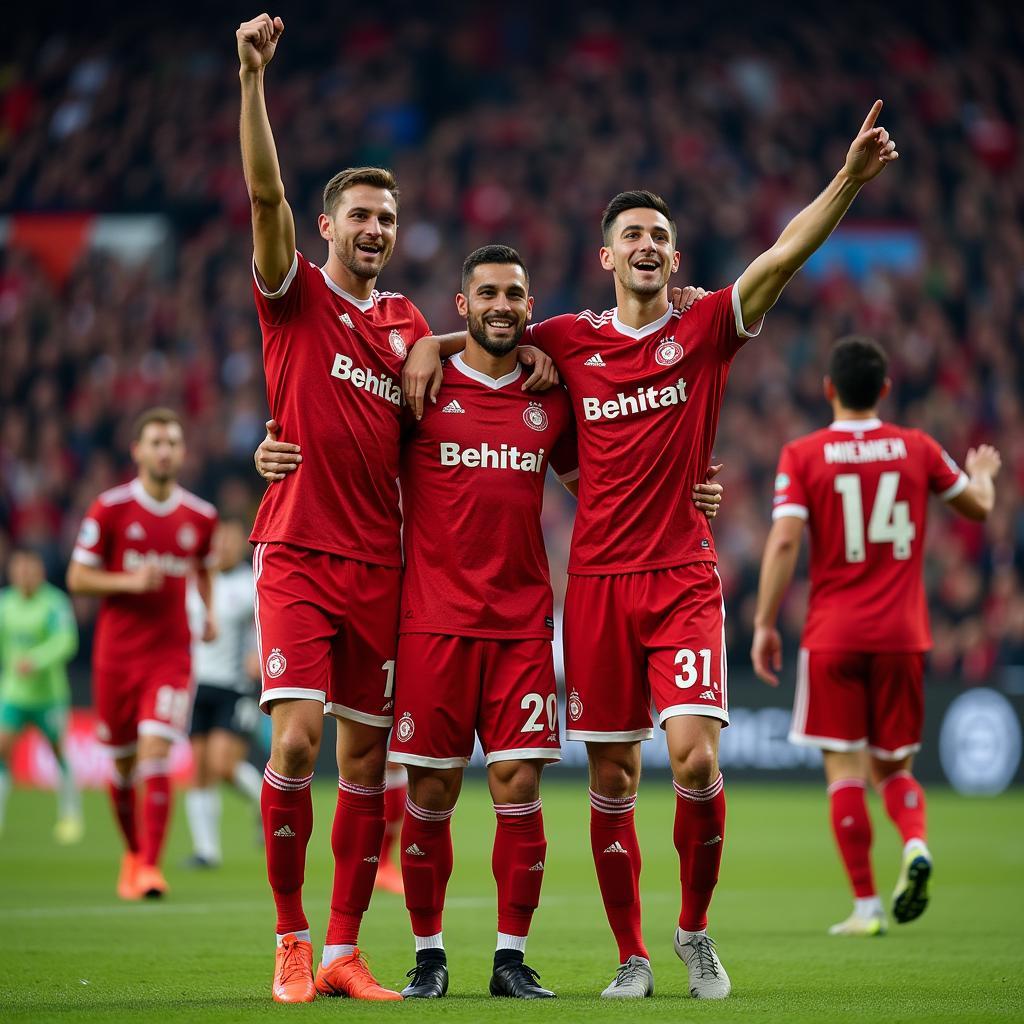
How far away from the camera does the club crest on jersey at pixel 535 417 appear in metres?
6.12

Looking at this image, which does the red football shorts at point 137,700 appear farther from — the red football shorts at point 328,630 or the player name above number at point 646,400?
the player name above number at point 646,400

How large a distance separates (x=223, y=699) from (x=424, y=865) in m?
6.60

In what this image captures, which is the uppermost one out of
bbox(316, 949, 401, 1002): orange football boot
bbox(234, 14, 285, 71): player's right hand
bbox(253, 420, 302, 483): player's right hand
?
bbox(234, 14, 285, 71): player's right hand

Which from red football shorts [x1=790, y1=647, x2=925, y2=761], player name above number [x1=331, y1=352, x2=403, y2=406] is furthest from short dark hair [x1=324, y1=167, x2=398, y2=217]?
red football shorts [x1=790, y1=647, x2=925, y2=761]

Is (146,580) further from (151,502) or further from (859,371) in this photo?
(859,371)

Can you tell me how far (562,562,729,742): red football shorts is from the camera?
584 cm

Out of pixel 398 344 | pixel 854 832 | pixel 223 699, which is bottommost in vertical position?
pixel 854 832

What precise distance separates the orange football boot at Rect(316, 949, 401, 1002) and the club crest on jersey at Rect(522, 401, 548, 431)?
2005 mm

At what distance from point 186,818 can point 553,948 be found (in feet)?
29.8

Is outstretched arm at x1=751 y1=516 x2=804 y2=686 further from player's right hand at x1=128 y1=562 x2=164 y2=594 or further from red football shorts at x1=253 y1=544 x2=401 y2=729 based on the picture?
player's right hand at x1=128 y1=562 x2=164 y2=594

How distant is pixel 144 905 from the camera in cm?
889

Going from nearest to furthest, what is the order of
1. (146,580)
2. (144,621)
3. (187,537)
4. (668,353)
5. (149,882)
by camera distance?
(668,353) → (149,882) → (146,580) → (144,621) → (187,537)

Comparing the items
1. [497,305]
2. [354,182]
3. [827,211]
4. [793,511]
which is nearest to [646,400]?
[497,305]

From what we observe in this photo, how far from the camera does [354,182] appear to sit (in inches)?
243
